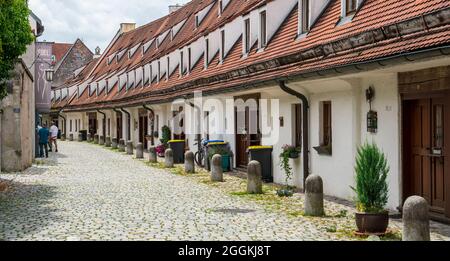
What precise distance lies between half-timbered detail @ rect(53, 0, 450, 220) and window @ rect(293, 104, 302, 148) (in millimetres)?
30

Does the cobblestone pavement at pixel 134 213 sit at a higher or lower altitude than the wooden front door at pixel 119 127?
lower

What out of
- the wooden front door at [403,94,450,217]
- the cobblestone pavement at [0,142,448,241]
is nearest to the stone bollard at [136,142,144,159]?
the cobblestone pavement at [0,142,448,241]

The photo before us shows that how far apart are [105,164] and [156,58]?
11.0m

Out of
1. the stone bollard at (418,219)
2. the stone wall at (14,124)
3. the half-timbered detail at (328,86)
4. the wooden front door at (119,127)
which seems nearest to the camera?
the stone bollard at (418,219)

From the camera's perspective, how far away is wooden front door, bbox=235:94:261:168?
20188mm

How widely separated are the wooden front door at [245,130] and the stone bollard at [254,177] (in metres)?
4.70

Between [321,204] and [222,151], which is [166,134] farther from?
[321,204]

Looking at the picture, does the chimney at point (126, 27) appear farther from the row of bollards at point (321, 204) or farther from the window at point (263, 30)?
the row of bollards at point (321, 204)

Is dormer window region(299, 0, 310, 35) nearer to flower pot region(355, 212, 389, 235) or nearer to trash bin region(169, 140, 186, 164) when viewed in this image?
flower pot region(355, 212, 389, 235)

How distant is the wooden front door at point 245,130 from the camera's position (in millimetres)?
20188

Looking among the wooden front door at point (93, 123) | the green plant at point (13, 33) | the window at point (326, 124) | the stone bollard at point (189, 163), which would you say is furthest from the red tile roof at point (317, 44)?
the wooden front door at point (93, 123)

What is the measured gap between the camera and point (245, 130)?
21312mm

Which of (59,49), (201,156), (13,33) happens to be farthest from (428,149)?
(59,49)
